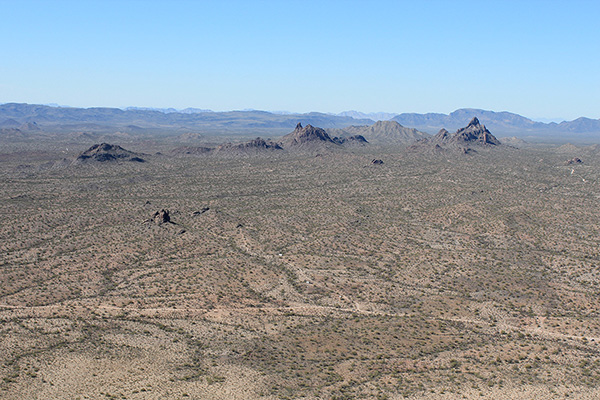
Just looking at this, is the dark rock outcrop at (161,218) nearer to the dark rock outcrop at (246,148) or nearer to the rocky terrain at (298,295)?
the rocky terrain at (298,295)

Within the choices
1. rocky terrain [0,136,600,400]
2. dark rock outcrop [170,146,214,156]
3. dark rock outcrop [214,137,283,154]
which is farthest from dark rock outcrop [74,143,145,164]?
rocky terrain [0,136,600,400]

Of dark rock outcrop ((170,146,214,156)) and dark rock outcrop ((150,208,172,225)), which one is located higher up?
dark rock outcrop ((170,146,214,156))

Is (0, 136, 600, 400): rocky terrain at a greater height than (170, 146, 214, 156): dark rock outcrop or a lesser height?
lesser

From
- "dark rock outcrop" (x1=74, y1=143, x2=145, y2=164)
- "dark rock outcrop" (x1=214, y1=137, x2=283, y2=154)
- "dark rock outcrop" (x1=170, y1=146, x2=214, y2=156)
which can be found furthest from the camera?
"dark rock outcrop" (x1=214, y1=137, x2=283, y2=154)

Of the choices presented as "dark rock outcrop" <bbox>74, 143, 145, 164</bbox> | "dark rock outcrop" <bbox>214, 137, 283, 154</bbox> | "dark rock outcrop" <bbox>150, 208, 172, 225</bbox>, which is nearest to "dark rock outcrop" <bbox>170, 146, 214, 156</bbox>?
"dark rock outcrop" <bbox>214, 137, 283, 154</bbox>

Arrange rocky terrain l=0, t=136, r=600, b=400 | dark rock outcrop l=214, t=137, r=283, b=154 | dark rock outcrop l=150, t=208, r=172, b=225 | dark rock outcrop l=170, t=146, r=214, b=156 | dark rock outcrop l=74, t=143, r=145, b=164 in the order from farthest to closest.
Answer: dark rock outcrop l=214, t=137, r=283, b=154 < dark rock outcrop l=170, t=146, r=214, b=156 < dark rock outcrop l=74, t=143, r=145, b=164 < dark rock outcrop l=150, t=208, r=172, b=225 < rocky terrain l=0, t=136, r=600, b=400

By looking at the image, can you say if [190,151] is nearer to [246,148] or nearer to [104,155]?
[246,148]

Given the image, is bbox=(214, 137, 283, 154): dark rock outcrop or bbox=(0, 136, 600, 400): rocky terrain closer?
bbox=(0, 136, 600, 400): rocky terrain

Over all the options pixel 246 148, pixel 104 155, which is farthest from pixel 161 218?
pixel 246 148

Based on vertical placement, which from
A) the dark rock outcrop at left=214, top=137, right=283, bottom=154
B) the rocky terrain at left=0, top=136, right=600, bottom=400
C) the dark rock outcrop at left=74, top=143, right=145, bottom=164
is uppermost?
the dark rock outcrop at left=214, top=137, right=283, bottom=154

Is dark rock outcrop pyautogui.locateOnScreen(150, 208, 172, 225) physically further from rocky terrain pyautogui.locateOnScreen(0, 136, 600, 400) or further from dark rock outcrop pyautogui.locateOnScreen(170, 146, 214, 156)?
dark rock outcrop pyautogui.locateOnScreen(170, 146, 214, 156)

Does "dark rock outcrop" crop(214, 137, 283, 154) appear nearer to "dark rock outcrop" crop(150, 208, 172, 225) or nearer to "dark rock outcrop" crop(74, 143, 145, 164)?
"dark rock outcrop" crop(74, 143, 145, 164)
